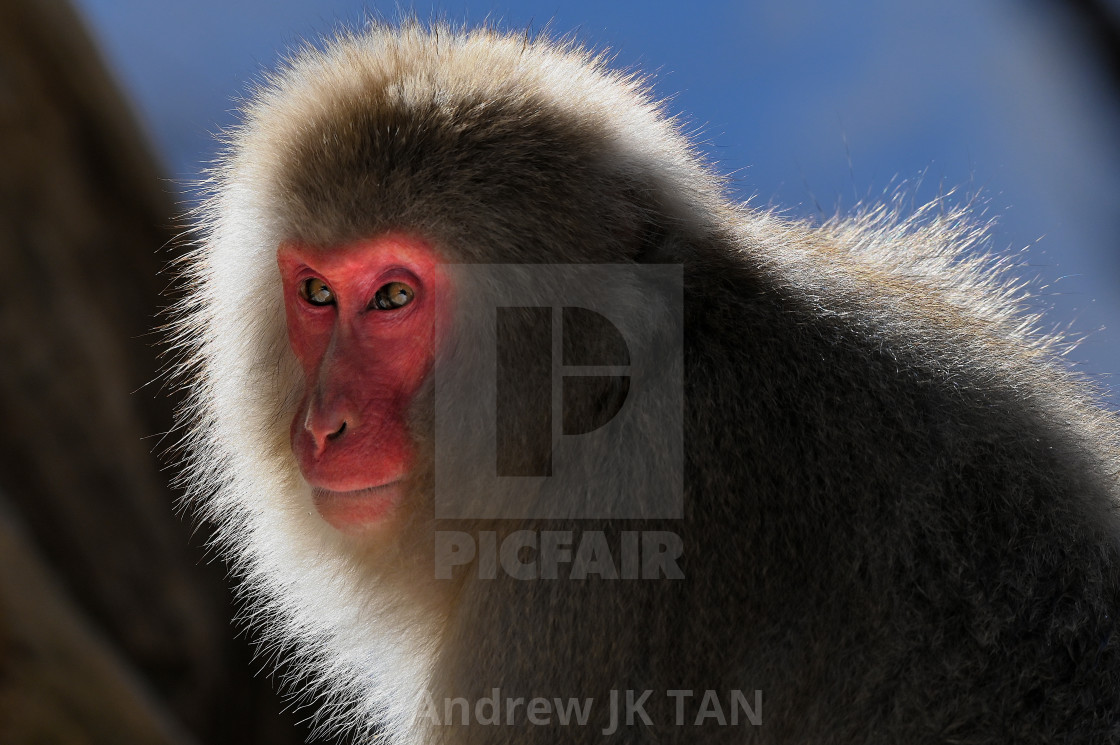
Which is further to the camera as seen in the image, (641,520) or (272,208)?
(272,208)

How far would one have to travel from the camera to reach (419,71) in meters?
2.54

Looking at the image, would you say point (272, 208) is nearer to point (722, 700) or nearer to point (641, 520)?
point (641, 520)

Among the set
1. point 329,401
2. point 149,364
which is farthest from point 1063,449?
point 149,364

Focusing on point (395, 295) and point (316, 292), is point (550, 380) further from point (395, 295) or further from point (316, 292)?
point (316, 292)

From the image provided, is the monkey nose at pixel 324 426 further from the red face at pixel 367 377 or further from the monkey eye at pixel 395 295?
the monkey eye at pixel 395 295

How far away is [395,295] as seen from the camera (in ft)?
7.93

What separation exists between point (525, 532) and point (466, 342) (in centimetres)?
41
